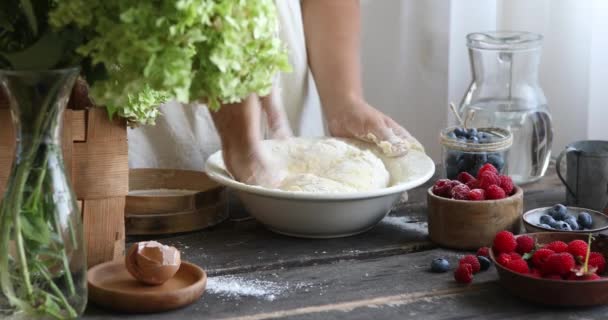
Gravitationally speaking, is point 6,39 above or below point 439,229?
above

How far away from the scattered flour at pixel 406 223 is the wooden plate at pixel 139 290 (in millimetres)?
360

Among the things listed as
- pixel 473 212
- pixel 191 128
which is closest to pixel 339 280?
pixel 473 212

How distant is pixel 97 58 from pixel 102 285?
347 millimetres

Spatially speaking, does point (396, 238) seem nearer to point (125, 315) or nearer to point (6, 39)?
point (125, 315)

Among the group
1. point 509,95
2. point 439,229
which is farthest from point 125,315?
point 509,95

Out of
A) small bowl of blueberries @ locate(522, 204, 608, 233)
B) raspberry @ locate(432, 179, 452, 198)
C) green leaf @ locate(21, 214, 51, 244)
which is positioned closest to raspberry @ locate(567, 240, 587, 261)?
small bowl of blueberries @ locate(522, 204, 608, 233)

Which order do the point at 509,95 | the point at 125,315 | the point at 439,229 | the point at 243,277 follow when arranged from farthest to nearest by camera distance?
the point at 509,95 → the point at 439,229 → the point at 243,277 → the point at 125,315

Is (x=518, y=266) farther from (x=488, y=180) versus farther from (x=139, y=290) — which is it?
(x=139, y=290)

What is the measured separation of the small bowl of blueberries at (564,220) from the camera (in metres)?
1.21

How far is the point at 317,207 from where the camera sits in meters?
1.23

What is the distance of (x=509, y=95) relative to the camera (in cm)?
165

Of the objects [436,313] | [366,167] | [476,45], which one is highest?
[476,45]

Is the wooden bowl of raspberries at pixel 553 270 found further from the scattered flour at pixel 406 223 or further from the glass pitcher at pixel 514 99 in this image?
the glass pitcher at pixel 514 99

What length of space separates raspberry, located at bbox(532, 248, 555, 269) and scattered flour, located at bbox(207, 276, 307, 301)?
0.86ft
